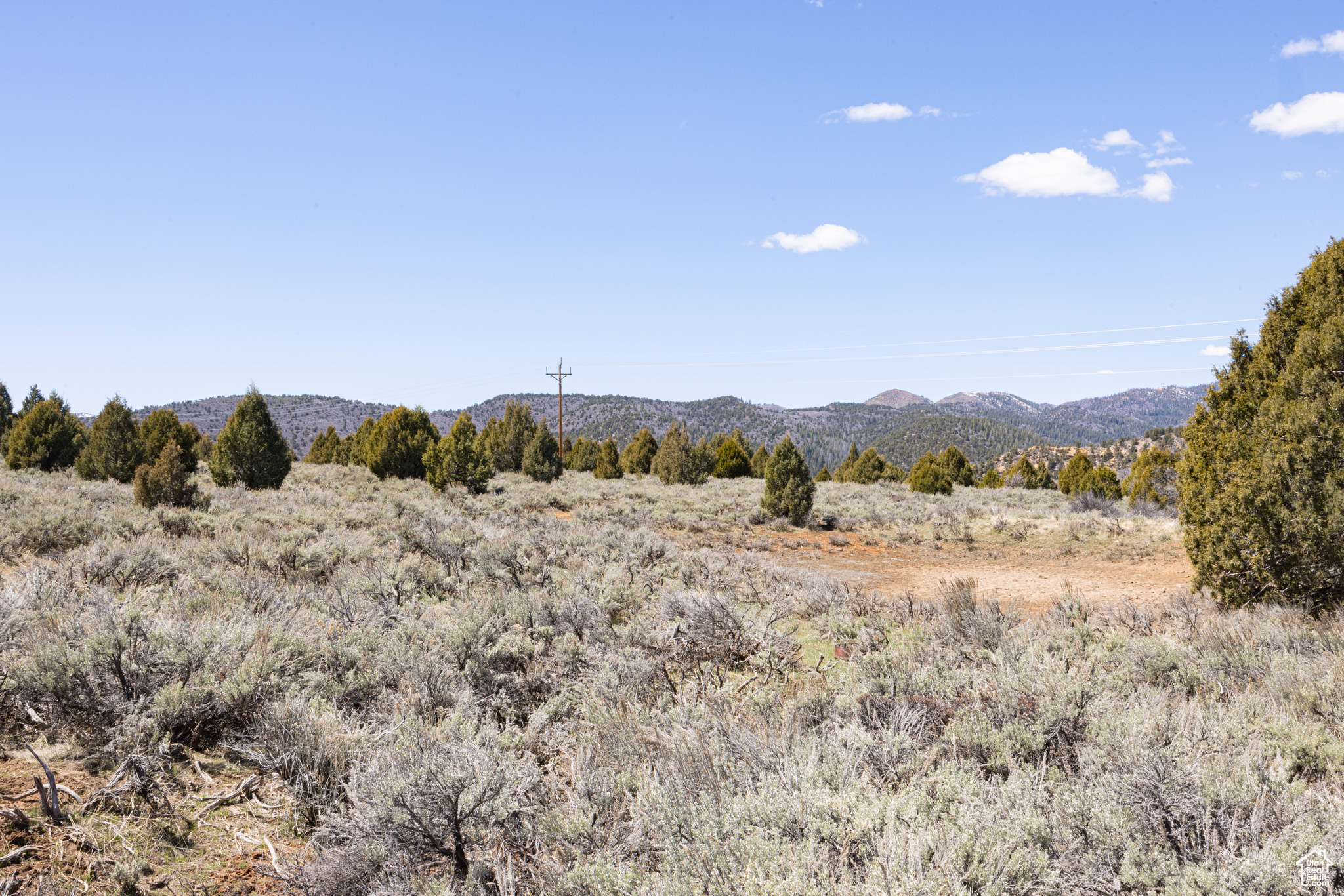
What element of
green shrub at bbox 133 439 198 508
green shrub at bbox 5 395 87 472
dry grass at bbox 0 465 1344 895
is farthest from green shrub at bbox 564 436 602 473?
dry grass at bbox 0 465 1344 895

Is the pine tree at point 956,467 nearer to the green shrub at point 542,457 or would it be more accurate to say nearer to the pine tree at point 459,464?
the green shrub at point 542,457

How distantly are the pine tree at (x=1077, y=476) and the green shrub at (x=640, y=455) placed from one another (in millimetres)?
24533

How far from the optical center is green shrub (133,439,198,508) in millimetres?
12309

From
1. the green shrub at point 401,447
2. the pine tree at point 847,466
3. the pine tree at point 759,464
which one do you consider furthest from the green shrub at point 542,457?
the pine tree at point 847,466

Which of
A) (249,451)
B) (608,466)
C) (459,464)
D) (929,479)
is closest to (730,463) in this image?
(608,466)

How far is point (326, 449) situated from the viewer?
4425 cm

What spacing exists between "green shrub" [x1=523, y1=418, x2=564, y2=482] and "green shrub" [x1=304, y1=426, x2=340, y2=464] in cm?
1827

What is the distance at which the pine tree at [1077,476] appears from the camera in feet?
112

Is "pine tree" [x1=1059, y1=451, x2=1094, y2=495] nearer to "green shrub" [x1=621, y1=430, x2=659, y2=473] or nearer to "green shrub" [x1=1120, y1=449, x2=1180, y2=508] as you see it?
"green shrub" [x1=1120, y1=449, x2=1180, y2=508]

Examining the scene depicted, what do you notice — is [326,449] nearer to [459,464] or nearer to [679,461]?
[459,464]

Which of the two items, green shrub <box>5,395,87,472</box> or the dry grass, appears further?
green shrub <box>5,395,87,472</box>

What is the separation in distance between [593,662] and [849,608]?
3712 millimetres

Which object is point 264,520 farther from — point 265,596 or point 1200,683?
point 1200,683

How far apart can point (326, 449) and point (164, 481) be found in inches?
1374
